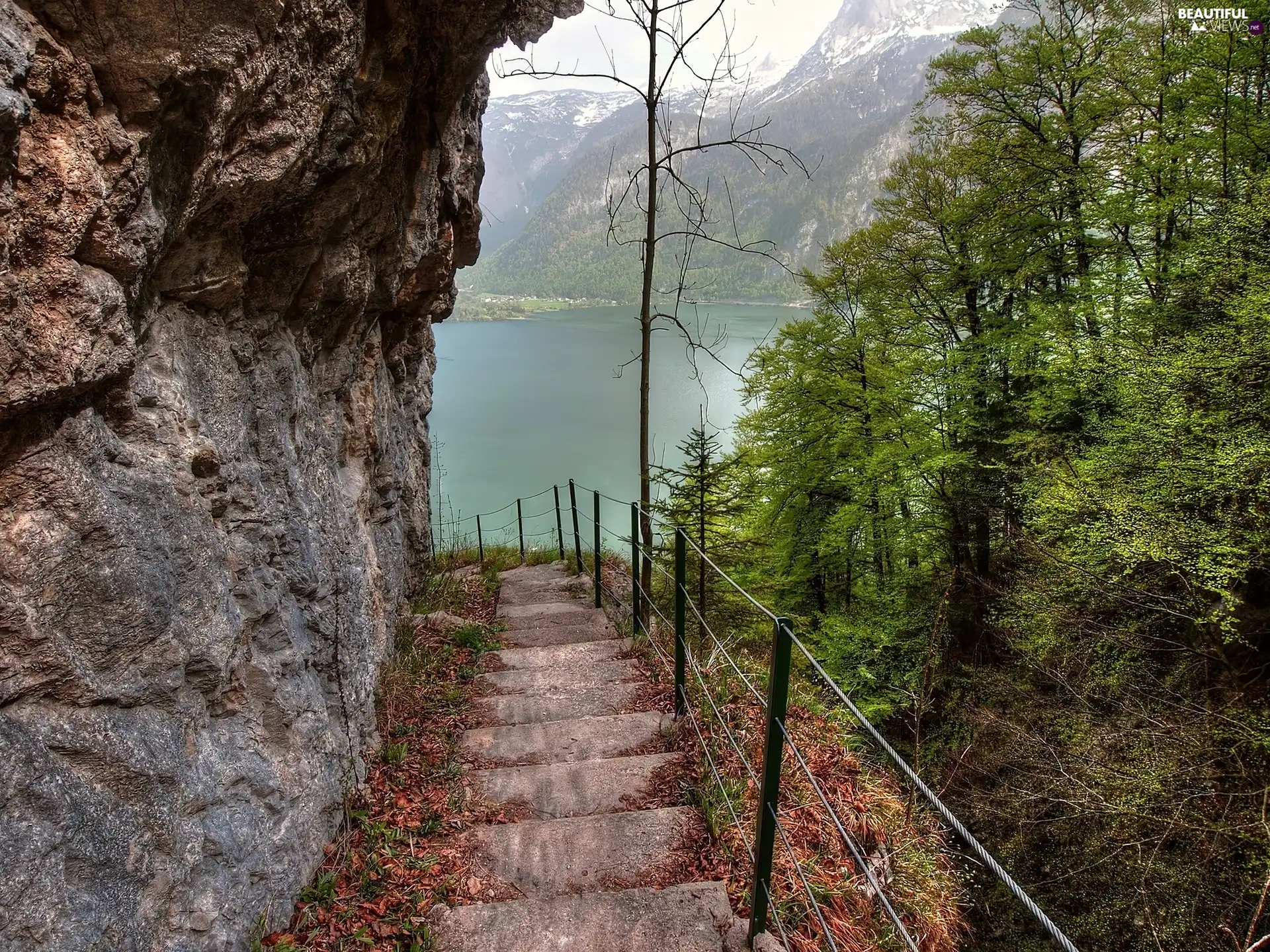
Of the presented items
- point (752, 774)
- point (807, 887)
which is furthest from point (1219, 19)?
point (807, 887)

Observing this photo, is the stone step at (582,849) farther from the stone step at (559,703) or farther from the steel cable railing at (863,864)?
the stone step at (559,703)

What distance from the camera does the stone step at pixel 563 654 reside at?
Result: 514cm

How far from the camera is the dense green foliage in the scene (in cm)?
533

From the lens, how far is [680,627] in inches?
147

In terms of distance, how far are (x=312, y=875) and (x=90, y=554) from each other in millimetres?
1582

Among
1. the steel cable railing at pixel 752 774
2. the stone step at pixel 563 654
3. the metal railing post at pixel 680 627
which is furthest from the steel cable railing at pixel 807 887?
the stone step at pixel 563 654

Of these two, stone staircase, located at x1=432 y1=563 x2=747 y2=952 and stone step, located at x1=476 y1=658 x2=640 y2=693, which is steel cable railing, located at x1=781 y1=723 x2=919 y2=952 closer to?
stone staircase, located at x1=432 y1=563 x2=747 y2=952

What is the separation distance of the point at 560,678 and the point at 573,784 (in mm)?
1500

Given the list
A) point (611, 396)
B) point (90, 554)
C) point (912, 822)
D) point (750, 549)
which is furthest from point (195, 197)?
point (611, 396)

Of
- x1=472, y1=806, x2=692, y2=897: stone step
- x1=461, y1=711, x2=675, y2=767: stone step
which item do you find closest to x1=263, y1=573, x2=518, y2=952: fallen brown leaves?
x1=472, y1=806, x2=692, y2=897: stone step

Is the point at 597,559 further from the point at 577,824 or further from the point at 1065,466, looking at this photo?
the point at 1065,466

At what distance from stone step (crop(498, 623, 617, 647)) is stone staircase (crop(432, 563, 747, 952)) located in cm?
24

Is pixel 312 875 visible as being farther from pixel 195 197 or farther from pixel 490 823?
pixel 195 197

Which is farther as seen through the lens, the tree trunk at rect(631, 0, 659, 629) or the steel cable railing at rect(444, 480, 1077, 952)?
the tree trunk at rect(631, 0, 659, 629)
